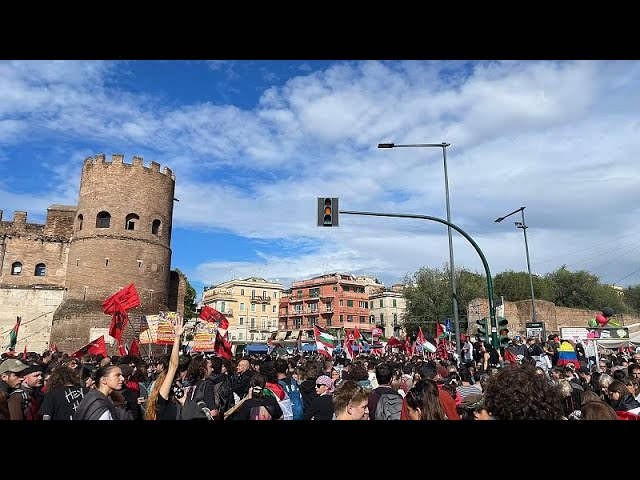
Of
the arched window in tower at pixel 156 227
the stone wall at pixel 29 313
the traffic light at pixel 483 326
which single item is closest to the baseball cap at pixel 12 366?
the traffic light at pixel 483 326

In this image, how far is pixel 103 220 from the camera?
110 feet

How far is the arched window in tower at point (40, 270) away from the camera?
34500mm

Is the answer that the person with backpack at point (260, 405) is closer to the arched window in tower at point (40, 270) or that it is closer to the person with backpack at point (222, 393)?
the person with backpack at point (222, 393)

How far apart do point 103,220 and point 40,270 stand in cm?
647

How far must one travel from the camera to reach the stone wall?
31875 millimetres

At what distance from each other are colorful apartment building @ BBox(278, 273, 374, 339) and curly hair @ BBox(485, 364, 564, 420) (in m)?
83.3

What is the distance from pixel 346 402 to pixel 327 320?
277 feet

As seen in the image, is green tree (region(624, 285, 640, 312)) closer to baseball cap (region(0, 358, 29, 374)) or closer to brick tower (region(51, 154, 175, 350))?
brick tower (region(51, 154, 175, 350))

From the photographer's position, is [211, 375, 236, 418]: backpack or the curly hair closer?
the curly hair

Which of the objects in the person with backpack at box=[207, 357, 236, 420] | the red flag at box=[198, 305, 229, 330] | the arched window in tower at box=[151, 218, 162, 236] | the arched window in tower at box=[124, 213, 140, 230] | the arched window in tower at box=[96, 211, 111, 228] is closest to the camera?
the person with backpack at box=[207, 357, 236, 420]

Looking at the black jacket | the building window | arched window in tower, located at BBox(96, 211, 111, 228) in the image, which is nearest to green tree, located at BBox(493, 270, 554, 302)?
arched window in tower, located at BBox(96, 211, 111, 228)
